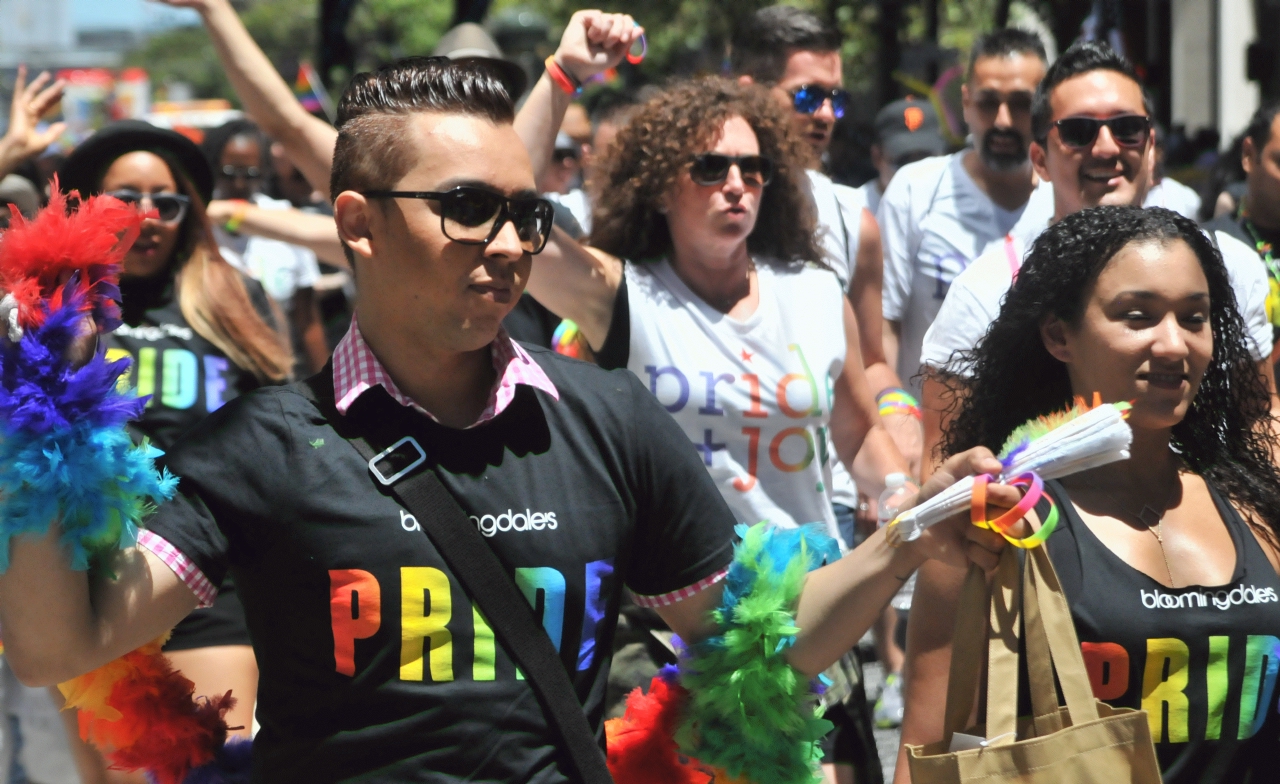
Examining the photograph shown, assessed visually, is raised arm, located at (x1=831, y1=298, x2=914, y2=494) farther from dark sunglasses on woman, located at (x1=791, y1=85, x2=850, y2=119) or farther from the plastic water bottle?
dark sunglasses on woman, located at (x1=791, y1=85, x2=850, y2=119)

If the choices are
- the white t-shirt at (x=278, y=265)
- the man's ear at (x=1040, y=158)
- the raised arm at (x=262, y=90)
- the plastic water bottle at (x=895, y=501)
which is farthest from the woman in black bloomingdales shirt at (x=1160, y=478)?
the white t-shirt at (x=278, y=265)

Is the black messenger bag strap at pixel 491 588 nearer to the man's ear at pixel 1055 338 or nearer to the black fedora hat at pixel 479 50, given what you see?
the man's ear at pixel 1055 338

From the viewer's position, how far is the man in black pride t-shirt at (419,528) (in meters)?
2.35

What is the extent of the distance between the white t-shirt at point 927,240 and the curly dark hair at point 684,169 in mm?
1057

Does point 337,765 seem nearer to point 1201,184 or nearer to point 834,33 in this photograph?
point 834,33

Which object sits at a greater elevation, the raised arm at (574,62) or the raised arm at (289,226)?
the raised arm at (574,62)

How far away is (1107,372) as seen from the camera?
2.99m

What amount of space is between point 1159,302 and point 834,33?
3292mm

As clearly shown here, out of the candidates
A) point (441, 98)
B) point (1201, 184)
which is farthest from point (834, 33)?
point (1201, 184)

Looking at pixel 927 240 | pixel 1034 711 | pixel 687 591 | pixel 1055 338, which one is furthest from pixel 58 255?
pixel 927 240

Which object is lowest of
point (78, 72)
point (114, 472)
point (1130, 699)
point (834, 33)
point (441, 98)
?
point (1130, 699)

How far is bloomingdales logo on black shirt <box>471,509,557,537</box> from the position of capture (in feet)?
8.00

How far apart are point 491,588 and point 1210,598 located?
1.31 metres

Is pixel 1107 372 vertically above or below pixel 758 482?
above
